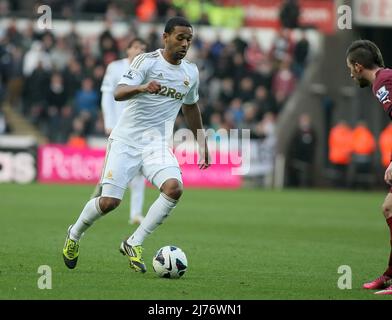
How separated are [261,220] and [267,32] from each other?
15.0m

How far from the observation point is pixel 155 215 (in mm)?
10336

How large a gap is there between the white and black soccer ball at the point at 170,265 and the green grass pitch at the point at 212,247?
18 centimetres

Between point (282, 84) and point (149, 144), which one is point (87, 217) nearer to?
point (149, 144)

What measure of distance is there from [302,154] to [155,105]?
64.1 ft

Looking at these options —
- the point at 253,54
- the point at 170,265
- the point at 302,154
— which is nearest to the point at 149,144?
the point at 170,265

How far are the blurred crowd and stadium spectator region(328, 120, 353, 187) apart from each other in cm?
189

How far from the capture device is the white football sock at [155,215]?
10.3 metres

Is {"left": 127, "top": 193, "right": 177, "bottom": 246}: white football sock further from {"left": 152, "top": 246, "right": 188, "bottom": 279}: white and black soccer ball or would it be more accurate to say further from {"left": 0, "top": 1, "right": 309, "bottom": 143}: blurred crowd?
{"left": 0, "top": 1, "right": 309, "bottom": 143}: blurred crowd

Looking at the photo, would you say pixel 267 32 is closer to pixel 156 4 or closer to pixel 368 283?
pixel 156 4

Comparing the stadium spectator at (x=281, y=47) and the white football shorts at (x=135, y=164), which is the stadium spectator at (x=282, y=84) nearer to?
the stadium spectator at (x=281, y=47)

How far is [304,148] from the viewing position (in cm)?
2952

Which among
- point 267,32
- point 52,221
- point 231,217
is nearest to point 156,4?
point 267,32

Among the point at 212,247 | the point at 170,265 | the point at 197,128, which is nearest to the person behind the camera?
the point at 170,265

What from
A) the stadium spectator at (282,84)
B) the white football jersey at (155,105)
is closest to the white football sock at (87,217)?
the white football jersey at (155,105)
